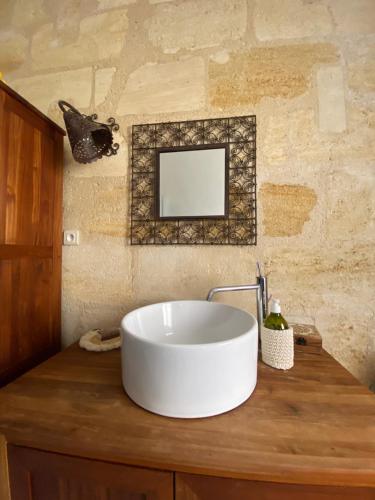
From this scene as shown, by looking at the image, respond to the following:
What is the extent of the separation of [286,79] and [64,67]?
113 cm

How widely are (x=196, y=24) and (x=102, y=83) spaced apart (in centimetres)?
53

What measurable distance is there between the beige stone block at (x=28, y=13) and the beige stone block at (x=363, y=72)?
1.56 metres

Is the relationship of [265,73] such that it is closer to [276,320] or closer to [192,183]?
[192,183]

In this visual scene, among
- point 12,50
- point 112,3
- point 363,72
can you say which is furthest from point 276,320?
point 12,50

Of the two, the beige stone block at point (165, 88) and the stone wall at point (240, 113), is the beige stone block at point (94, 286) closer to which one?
the stone wall at point (240, 113)

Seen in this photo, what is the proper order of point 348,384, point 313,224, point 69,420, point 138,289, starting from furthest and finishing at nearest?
point 138,289
point 313,224
point 348,384
point 69,420

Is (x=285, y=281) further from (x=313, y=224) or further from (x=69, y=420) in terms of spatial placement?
(x=69, y=420)

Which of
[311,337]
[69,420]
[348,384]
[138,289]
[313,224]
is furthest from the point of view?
[138,289]

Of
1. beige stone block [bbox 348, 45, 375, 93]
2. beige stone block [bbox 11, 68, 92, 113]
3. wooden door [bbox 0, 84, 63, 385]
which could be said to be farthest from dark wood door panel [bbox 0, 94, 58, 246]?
beige stone block [bbox 348, 45, 375, 93]

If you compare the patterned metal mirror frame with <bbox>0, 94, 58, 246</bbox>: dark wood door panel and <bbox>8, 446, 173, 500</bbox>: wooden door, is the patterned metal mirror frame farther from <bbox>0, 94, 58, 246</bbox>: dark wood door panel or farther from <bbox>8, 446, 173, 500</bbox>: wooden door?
<bbox>8, 446, 173, 500</bbox>: wooden door

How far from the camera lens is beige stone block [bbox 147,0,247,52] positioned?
1.04 m

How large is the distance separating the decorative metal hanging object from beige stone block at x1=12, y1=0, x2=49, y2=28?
27.7 inches

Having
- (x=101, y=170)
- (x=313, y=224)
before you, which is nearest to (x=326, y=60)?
(x=313, y=224)

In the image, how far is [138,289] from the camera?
109cm
